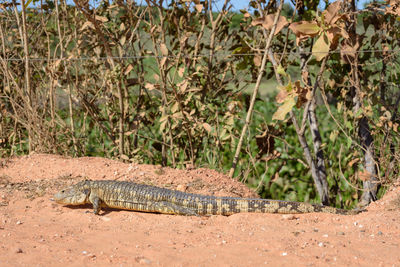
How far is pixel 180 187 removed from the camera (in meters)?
5.31

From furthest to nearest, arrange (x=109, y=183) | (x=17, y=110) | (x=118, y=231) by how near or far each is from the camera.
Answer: (x=17, y=110)
(x=109, y=183)
(x=118, y=231)

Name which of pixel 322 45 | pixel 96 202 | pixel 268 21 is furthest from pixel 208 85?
pixel 322 45

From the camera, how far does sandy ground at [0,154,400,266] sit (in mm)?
3309

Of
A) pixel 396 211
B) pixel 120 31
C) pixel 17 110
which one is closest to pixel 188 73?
pixel 120 31

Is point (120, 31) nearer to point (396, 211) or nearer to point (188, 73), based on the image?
point (188, 73)

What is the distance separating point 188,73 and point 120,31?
108 cm

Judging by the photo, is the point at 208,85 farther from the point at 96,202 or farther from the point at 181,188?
the point at 96,202

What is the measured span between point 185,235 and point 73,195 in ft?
5.30

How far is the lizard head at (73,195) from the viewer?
4898 millimetres

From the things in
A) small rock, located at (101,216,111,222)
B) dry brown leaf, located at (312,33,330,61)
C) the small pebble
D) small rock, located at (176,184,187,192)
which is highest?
dry brown leaf, located at (312,33,330,61)

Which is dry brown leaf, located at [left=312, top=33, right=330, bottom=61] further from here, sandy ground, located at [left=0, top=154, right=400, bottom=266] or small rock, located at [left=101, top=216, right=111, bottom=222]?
small rock, located at [left=101, top=216, right=111, bottom=222]

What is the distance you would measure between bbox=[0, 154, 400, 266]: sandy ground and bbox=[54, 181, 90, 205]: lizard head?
0.31 feet

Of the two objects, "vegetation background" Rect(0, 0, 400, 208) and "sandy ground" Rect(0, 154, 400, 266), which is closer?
"sandy ground" Rect(0, 154, 400, 266)

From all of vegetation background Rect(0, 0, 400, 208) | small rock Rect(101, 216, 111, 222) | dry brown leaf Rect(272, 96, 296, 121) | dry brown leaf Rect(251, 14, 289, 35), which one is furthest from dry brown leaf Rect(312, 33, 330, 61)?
small rock Rect(101, 216, 111, 222)
